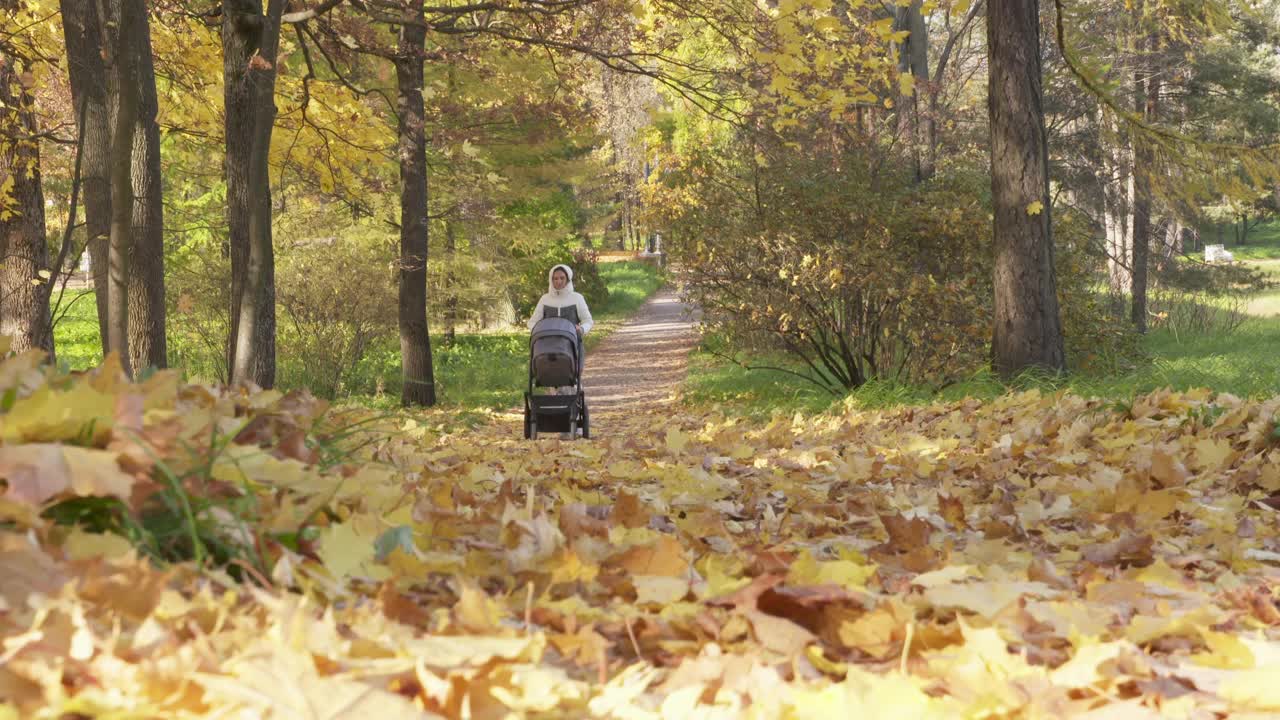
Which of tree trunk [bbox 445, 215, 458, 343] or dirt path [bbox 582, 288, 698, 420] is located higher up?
tree trunk [bbox 445, 215, 458, 343]

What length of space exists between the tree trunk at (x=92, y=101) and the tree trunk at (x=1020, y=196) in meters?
7.03

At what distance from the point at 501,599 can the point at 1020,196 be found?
8177 mm

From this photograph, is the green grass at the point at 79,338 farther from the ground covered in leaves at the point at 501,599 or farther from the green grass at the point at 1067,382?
the ground covered in leaves at the point at 501,599

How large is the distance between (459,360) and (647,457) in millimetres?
14575

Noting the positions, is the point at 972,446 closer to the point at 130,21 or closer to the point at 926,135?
the point at 130,21

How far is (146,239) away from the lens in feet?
21.9

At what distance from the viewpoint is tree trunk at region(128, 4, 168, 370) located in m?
6.62

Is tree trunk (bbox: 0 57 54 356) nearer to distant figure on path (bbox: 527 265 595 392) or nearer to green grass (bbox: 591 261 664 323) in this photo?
distant figure on path (bbox: 527 265 595 392)

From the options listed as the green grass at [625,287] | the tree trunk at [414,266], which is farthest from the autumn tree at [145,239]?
the green grass at [625,287]

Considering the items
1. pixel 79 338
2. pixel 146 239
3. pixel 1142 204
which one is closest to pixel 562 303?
pixel 146 239

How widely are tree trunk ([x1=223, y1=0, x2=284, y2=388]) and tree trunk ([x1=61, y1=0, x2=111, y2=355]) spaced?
32.8 inches

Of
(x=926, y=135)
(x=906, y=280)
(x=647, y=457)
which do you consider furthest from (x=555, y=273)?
(x=926, y=135)

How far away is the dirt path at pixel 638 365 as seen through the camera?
1563 cm

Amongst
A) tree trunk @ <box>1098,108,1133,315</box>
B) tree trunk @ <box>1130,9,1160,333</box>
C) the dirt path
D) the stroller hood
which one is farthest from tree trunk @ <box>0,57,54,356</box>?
tree trunk @ <box>1130,9,1160,333</box>
